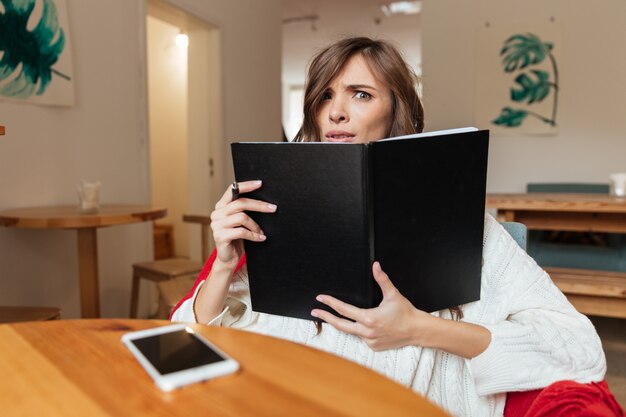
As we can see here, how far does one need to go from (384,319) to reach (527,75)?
406cm

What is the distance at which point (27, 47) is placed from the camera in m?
2.39

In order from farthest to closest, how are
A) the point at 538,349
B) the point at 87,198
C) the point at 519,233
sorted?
the point at 87,198 → the point at 519,233 → the point at 538,349

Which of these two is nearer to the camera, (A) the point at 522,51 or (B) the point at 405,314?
(B) the point at 405,314

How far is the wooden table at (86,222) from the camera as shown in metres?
2.03

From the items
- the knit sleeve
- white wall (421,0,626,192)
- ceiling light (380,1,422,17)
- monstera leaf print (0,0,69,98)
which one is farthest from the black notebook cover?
ceiling light (380,1,422,17)

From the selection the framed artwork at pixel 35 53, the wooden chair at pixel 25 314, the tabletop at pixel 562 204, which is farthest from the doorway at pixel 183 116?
the tabletop at pixel 562 204

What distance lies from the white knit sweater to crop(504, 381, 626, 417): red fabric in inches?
1.6

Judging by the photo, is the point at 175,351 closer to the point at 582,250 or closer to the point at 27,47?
the point at 27,47

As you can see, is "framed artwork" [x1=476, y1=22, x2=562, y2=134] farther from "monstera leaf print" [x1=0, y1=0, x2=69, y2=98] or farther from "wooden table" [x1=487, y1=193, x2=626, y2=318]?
"monstera leaf print" [x1=0, y1=0, x2=69, y2=98]

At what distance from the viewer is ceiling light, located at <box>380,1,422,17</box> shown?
634 cm

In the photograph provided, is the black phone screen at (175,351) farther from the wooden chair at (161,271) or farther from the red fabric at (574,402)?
the wooden chair at (161,271)

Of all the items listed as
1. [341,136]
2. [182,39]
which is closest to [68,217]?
[341,136]

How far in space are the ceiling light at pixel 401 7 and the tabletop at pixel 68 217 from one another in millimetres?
5037

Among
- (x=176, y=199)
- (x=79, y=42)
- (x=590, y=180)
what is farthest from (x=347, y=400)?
(x=176, y=199)
